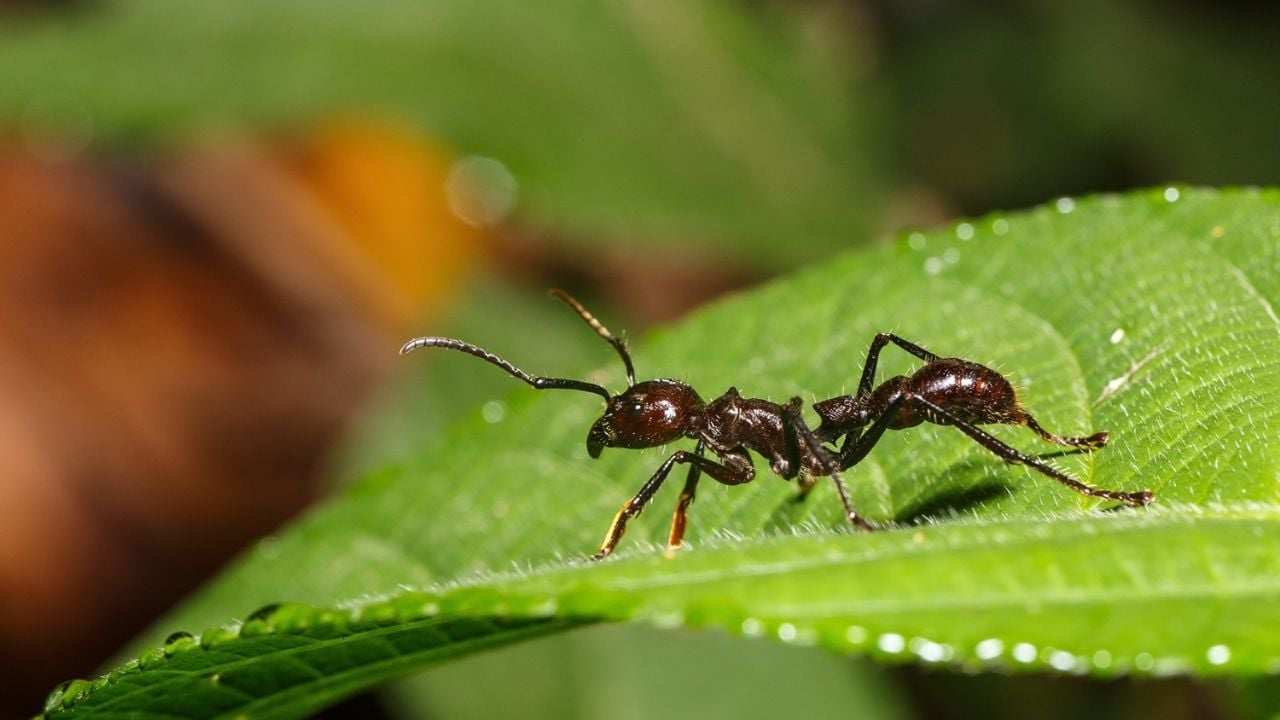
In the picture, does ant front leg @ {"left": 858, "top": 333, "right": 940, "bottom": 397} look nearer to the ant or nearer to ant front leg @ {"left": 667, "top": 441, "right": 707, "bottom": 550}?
the ant

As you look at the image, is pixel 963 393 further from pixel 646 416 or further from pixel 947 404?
pixel 646 416

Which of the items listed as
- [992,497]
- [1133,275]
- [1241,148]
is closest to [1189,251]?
[1133,275]

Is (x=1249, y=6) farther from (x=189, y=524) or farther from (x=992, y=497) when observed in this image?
(x=189, y=524)

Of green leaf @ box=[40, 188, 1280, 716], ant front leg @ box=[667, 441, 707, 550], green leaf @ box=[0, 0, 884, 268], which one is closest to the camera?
green leaf @ box=[40, 188, 1280, 716]

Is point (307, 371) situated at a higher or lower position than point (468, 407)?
higher

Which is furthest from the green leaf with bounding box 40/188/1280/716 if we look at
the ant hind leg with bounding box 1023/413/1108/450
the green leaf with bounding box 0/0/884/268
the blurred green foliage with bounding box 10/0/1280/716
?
the green leaf with bounding box 0/0/884/268

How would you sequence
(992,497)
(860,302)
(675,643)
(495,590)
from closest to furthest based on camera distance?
(495,590), (992,497), (860,302), (675,643)

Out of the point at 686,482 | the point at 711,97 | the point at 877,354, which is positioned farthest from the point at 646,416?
the point at 711,97
